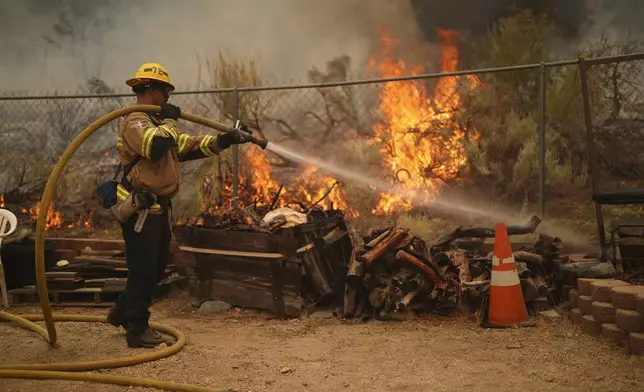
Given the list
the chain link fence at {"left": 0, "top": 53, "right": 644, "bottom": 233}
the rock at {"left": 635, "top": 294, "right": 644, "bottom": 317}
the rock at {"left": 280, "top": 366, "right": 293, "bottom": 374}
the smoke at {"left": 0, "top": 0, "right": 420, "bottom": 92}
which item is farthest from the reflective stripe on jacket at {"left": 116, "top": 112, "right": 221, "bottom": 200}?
the smoke at {"left": 0, "top": 0, "right": 420, "bottom": 92}

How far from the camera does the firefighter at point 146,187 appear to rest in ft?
16.6

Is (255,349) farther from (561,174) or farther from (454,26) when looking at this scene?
(454,26)

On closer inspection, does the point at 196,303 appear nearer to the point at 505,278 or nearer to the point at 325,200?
the point at 325,200

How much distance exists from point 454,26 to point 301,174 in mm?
5575

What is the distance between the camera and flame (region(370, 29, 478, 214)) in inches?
388

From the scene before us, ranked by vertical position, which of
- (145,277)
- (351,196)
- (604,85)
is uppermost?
(604,85)

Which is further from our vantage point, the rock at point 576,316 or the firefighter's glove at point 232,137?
the rock at point 576,316

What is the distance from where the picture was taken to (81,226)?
10.7 meters

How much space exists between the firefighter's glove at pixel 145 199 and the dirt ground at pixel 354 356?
1.29 m

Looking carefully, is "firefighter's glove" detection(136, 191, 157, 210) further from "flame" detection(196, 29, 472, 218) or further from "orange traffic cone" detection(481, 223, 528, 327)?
"flame" detection(196, 29, 472, 218)

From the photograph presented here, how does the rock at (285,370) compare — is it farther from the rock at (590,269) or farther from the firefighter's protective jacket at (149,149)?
the rock at (590,269)

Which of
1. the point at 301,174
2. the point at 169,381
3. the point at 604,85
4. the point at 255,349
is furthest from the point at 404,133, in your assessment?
the point at 169,381

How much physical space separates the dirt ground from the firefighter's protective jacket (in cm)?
147

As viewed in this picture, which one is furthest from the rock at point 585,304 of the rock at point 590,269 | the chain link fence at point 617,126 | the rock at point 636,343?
the chain link fence at point 617,126
